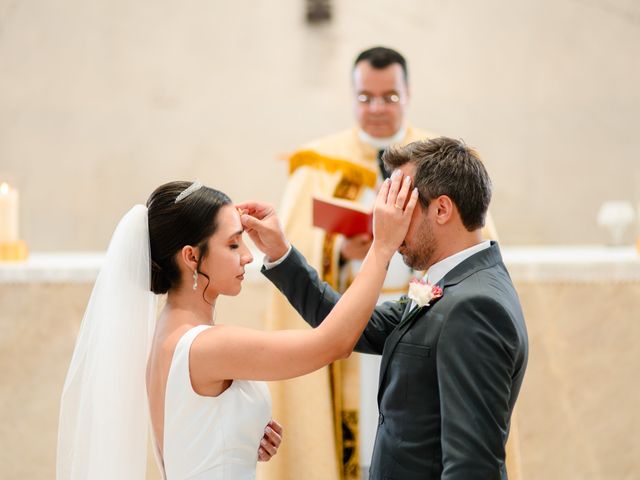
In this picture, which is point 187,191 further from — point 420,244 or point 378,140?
point 378,140

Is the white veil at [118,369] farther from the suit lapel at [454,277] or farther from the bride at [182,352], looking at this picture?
the suit lapel at [454,277]

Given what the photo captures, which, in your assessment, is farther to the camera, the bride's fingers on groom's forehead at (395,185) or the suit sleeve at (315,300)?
the suit sleeve at (315,300)

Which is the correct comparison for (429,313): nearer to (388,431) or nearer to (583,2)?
(388,431)

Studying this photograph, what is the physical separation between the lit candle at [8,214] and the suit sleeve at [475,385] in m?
3.40

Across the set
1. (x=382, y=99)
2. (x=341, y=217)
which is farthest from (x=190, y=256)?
(x=382, y=99)

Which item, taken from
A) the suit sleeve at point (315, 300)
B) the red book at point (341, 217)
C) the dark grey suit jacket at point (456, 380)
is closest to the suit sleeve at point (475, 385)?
the dark grey suit jacket at point (456, 380)

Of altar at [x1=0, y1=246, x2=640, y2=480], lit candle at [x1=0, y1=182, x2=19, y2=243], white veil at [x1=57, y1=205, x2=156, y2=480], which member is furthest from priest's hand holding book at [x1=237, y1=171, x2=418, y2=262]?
lit candle at [x1=0, y1=182, x2=19, y2=243]

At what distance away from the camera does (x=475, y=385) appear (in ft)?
7.04

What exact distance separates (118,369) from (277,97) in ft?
12.2

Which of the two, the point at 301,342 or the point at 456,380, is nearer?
the point at 456,380

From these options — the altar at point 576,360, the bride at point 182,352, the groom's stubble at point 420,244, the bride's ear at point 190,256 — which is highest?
the groom's stubble at point 420,244

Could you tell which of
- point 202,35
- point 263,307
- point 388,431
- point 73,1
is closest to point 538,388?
point 263,307

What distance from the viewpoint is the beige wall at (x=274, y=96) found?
602cm

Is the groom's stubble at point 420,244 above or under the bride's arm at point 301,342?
above
